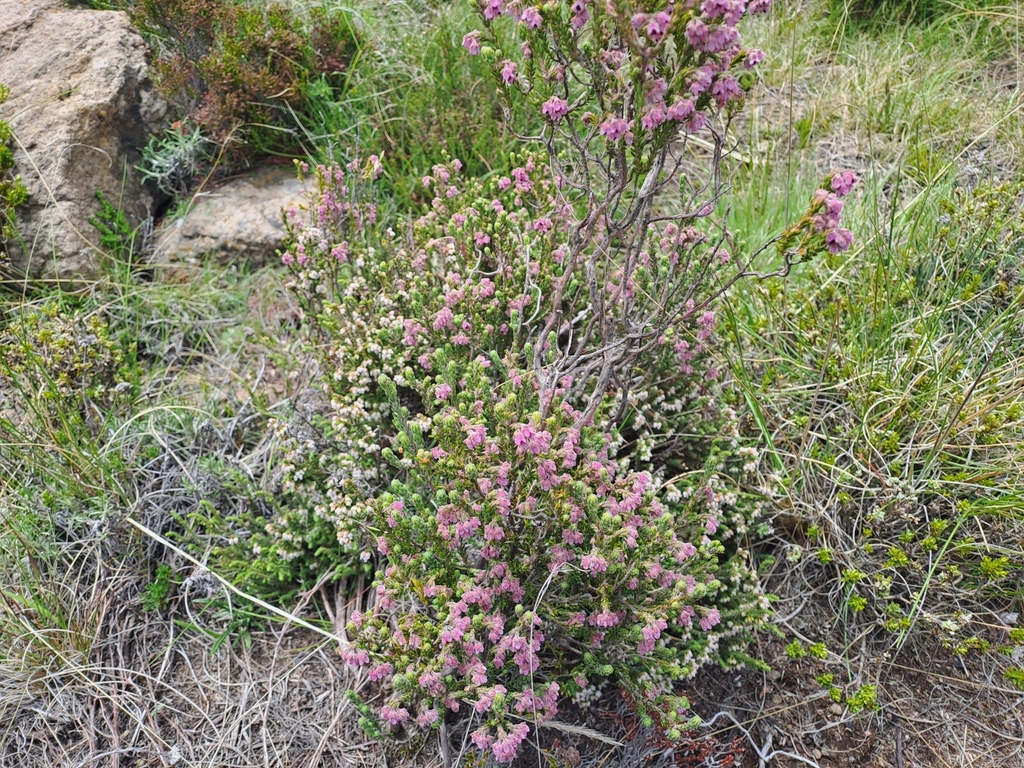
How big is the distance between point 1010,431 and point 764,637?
1.13 m

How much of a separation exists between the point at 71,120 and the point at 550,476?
325 centimetres

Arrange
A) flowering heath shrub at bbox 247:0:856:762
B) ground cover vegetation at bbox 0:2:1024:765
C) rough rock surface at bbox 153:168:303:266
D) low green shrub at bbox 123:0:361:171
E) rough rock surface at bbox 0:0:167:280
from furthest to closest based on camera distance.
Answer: low green shrub at bbox 123:0:361:171 < rough rock surface at bbox 153:168:303:266 < rough rock surface at bbox 0:0:167:280 < ground cover vegetation at bbox 0:2:1024:765 < flowering heath shrub at bbox 247:0:856:762

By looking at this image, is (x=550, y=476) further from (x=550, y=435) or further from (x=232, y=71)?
(x=232, y=71)

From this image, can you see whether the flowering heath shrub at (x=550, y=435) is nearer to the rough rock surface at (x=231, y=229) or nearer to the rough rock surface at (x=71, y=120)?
the rough rock surface at (x=231, y=229)

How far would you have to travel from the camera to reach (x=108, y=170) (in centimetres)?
372

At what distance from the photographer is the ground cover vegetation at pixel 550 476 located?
1.91m

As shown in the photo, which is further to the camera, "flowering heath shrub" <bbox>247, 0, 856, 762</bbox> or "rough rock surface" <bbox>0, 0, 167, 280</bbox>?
"rough rock surface" <bbox>0, 0, 167, 280</bbox>

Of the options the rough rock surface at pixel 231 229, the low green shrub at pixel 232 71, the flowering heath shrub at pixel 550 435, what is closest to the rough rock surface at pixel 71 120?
the low green shrub at pixel 232 71

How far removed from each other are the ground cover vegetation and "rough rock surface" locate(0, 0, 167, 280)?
12.0 inches

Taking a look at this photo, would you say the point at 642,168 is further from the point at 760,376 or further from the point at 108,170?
the point at 108,170

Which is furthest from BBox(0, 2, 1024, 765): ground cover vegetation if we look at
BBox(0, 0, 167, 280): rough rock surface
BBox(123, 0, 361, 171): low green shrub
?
BBox(123, 0, 361, 171): low green shrub

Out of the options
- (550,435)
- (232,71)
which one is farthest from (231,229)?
(550,435)

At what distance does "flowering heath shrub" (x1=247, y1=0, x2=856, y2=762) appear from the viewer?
5.85 feet

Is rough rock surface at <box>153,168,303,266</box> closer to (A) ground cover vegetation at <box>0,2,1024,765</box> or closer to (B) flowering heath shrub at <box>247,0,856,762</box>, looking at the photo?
(A) ground cover vegetation at <box>0,2,1024,765</box>
